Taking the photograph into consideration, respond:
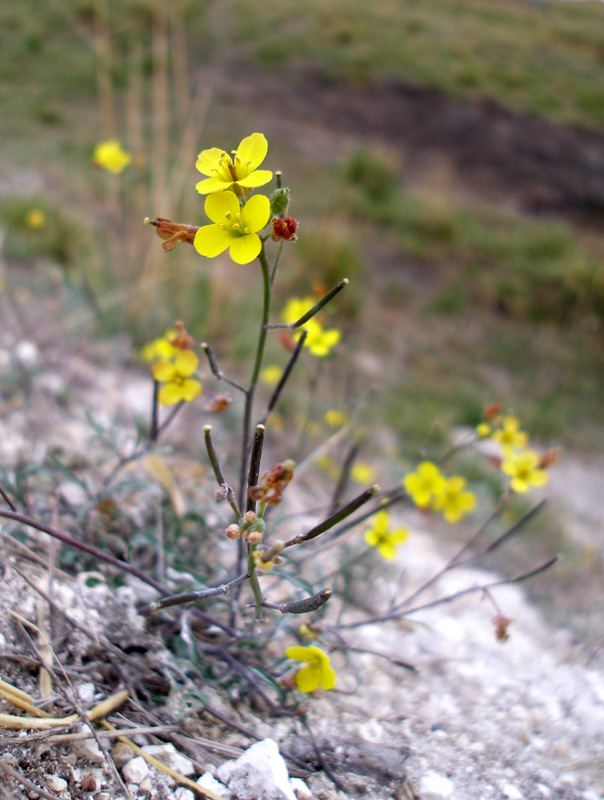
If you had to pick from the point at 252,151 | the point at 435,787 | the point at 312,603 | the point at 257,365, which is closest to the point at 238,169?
the point at 252,151

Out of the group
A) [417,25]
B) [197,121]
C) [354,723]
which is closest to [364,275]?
[197,121]

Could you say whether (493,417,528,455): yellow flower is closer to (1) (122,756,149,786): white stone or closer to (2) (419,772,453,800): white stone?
(2) (419,772,453,800): white stone

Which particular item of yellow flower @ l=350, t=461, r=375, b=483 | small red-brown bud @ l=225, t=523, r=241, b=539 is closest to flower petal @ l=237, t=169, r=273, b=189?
small red-brown bud @ l=225, t=523, r=241, b=539

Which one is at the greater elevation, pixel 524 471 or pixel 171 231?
pixel 171 231

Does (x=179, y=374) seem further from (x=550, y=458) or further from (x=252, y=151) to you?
(x=550, y=458)

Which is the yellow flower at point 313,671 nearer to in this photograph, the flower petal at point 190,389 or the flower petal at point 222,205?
the flower petal at point 190,389

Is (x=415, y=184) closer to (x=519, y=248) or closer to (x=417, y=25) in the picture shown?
(x=519, y=248)

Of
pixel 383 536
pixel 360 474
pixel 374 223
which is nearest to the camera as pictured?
pixel 383 536

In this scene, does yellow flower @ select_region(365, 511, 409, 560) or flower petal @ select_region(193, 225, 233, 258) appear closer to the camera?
flower petal @ select_region(193, 225, 233, 258)
